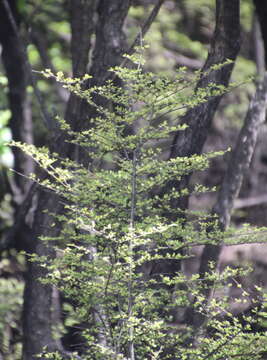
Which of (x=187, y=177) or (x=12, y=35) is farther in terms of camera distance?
(x=12, y=35)

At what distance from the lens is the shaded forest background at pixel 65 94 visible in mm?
7023

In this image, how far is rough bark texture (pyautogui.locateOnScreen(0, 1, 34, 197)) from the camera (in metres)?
9.26

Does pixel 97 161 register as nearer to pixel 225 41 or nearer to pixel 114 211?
pixel 114 211

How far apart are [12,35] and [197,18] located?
141 inches

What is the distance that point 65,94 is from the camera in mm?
11227

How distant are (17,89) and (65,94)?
1890 mm

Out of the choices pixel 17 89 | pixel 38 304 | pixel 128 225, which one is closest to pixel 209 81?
pixel 128 225

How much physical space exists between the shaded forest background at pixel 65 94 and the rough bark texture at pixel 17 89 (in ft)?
0.05

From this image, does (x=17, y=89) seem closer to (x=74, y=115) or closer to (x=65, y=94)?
(x=65, y=94)

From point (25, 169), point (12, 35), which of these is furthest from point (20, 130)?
point (12, 35)

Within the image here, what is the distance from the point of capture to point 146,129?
4453mm

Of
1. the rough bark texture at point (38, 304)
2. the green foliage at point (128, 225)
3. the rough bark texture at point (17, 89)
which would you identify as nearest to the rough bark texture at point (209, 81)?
the green foliage at point (128, 225)

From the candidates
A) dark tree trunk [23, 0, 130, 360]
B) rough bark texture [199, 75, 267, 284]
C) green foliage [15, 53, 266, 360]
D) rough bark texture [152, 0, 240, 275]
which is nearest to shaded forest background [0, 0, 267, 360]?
dark tree trunk [23, 0, 130, 360]

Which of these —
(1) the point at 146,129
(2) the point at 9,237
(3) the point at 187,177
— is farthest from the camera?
(2) the point at 9,237
